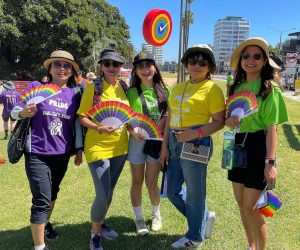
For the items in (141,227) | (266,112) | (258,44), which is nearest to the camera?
(266,112)

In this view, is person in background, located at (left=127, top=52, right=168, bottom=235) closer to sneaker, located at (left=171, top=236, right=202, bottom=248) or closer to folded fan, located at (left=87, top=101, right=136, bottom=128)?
folded fan, located at (left=87, top=101, right=136, bottom=128)

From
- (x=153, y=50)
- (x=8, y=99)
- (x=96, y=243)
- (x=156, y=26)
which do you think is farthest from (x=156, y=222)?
(x=8, y=99)

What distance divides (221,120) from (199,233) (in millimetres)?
1165

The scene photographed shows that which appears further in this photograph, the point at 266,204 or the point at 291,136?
the point at 291,136

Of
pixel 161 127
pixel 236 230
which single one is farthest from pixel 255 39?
pixel 236 230

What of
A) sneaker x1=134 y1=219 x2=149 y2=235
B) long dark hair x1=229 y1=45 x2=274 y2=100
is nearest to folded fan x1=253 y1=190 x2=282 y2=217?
long dark hair x1=229 y1=45 x2=274 y2=100

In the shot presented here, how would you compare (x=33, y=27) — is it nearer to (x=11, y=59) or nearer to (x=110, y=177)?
(x=11, y=59)

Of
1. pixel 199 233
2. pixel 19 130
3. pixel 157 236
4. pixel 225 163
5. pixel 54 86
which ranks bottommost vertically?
pixel 157 236

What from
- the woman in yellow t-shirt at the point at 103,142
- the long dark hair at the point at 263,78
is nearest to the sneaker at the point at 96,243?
the woman in yellow t-shirt at the point at 103,142

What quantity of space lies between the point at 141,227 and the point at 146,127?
119 cm

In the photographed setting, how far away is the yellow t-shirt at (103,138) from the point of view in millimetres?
3250

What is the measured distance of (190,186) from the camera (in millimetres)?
3203

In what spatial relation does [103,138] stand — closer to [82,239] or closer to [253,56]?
[82,239]

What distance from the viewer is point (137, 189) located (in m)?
3.79
